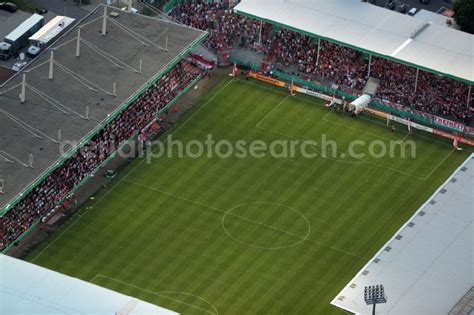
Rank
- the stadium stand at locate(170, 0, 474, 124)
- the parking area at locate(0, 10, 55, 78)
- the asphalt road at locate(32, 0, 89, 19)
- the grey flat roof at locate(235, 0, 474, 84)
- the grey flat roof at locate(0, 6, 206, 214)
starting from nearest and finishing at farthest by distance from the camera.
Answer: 1. the grey flat roof at locate(0, 6, 206, 214)
2. the grey flat roof at locate(235, 0, 474, 84)
3. the stadium stand at locate(170, 0, 474, 124)
4. the parking area at locate(0, 10, 55, 78)
5. the asphalt road at locate(32, 0, 89, 19)

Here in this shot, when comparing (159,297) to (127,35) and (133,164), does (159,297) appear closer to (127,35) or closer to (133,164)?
(133,164)

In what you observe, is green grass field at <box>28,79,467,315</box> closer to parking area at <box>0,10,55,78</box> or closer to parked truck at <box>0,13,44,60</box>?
parking area at <box>0,10,55,78</box>

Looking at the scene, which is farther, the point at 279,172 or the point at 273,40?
the point at 273,40

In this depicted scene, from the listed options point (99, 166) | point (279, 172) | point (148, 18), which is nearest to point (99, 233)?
point (99, 166)

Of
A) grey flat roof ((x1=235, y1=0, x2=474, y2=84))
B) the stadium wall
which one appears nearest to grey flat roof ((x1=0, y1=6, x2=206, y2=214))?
the stadium wall

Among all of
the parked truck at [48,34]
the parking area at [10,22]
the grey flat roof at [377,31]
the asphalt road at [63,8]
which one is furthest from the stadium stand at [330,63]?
the parking area at [10,22]

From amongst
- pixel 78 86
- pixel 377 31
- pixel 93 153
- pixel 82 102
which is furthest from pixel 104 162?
pixel 377 31
